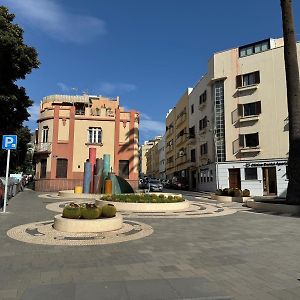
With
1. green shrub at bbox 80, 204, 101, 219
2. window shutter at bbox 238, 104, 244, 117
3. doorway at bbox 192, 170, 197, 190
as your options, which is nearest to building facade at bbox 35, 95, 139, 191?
window shutter at bbox 238, 104, 244, 117

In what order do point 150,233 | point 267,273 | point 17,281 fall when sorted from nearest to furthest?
point 17,281 < point 267,273 < point 150,233

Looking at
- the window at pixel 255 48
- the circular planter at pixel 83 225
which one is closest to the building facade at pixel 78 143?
the window at pixel 255 48

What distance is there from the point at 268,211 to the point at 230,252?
12.4 meters

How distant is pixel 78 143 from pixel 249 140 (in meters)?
19.0

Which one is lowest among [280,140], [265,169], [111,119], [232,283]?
[232,283]

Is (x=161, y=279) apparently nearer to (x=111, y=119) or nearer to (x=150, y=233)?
(x=150, y=233)

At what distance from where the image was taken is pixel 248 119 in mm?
40594

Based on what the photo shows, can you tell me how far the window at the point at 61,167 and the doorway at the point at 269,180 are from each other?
69.9 feet

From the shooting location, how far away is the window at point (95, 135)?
131 ft

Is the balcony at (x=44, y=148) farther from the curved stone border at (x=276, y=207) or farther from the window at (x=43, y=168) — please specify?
the curved stone border at (x=276, y=207)

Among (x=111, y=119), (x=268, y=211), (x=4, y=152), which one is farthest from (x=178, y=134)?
(x=268, y=211)

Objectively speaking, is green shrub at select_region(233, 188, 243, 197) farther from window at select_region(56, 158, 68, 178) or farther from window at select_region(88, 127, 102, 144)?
window at select_region(56, 158, 68, 178)

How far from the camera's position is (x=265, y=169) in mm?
39281

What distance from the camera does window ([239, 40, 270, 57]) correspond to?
138 ft
